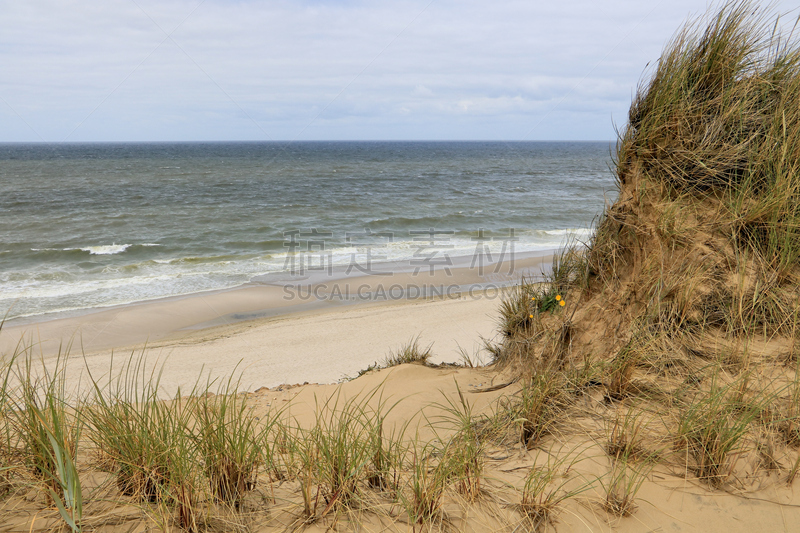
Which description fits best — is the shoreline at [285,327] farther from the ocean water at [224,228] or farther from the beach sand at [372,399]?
the ocean water at [224,228]

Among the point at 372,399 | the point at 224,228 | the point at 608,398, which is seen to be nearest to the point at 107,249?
the point at 224,228

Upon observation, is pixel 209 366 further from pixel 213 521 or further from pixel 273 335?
pixel 213 521

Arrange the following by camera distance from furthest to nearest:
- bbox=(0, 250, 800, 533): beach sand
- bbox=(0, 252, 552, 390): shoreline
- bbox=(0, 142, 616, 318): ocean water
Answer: bbox=(0, 142, 616, 318): ocean water
bbox=(0, 252, 552, 390): shoreline
bbox=(0, 250, 800, 533): beach sand

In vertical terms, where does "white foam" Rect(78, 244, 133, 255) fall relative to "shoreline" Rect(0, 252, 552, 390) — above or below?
above

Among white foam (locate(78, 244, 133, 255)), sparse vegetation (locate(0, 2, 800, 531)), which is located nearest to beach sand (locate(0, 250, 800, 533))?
sparse vegetation (locate(0, 2, 800, 531))

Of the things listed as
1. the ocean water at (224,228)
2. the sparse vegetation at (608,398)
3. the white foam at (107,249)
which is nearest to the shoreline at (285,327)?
the ocean water at (224,228)

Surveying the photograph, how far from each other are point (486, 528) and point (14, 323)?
35.1 feet

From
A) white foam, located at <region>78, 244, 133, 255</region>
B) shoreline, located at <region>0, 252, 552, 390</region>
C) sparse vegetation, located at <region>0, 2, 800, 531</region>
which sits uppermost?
sparse vegetation, located at <region>0, 2, 800, 531</region>

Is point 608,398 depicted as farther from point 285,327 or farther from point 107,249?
point 107,249

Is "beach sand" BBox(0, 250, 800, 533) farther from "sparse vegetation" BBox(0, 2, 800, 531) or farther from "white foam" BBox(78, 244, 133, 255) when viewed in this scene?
"white foam" BBox(78, 244, 133, 255)

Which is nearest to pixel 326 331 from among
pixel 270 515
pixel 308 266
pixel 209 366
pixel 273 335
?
pixel 273 335

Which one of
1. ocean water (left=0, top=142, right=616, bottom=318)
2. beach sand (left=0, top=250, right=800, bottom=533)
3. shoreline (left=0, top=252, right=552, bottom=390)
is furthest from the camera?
ocean water (left=0, top=142, right=616, bottom=318)

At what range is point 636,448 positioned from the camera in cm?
240

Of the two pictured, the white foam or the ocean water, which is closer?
the ocean water
